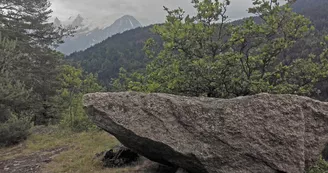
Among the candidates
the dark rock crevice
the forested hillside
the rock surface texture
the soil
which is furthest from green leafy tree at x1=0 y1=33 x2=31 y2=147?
the forested hillside

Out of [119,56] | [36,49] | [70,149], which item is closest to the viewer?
[70,149]

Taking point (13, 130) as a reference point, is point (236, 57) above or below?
above

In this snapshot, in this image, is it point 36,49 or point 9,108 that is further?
point 36,49

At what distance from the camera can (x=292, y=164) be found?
6.07 metres

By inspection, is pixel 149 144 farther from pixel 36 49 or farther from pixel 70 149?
pixel 36 49

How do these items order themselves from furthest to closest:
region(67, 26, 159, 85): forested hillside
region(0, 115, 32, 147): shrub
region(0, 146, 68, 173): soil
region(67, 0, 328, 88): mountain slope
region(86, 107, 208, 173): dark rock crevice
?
1. region(67, 26, 159, 85): forested hillside
2. region(67, 0, 328, 88): mountain slope
3. region(0, 115, 32, 147): shrub
4. region(0, 146, 68, 173): soil
5. region(86, 107, 208, 173): dark rock crevice

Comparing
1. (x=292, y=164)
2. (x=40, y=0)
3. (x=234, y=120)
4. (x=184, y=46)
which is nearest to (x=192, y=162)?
(x=234, y=120)

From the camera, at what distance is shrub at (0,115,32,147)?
44.4 ft

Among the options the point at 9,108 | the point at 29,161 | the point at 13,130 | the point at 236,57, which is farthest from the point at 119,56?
the point at 236,57

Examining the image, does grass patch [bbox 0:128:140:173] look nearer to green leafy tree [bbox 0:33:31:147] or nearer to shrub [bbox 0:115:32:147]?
shrub [bbox 0:115:32:147]

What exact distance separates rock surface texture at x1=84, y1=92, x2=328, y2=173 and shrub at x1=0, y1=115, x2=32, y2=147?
9.09 m

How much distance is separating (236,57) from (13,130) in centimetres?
1104

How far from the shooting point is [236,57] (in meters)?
8.95

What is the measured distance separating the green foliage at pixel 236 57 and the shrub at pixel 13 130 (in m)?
6.46
